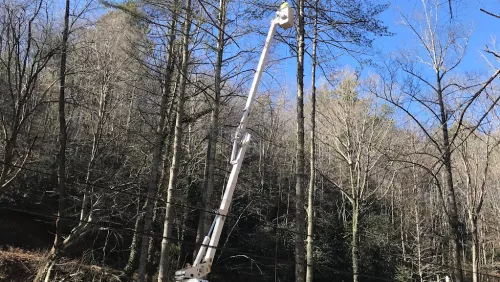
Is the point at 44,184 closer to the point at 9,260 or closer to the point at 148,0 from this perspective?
the point at 9,260

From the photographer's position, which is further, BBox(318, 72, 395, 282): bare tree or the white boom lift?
BBox(318, 72, 395, 282): bare tree

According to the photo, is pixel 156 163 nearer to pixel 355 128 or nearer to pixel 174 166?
pixel 174 166

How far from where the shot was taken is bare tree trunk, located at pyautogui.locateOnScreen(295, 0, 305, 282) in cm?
949

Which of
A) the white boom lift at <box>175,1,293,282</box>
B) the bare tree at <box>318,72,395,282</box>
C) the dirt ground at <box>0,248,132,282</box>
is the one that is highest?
the bare tree at <box>318,72,395,282</box>

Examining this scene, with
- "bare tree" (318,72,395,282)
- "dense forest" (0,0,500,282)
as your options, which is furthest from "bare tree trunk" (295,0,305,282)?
"bare tree" (318,72,395,282)

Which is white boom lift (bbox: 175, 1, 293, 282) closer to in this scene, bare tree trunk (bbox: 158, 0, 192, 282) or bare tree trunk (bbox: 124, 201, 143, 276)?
bare tree trunk (bbox: 158, 0, 192, 282)

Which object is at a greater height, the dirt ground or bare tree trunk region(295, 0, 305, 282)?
bare tree trunk region(295, 0, 305, 282)

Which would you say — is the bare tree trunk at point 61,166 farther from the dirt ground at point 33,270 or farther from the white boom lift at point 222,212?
the white boom lift at point 222,212

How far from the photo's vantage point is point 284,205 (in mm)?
29469

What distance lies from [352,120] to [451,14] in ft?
62.2

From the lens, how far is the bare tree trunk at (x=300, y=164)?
9.49 metres

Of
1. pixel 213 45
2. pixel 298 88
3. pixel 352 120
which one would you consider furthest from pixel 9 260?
pixel 352 120

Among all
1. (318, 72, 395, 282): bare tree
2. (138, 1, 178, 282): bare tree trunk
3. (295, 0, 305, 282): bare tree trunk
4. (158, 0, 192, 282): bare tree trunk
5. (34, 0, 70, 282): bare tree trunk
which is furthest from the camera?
(318, 72, 395, 282): bare tree

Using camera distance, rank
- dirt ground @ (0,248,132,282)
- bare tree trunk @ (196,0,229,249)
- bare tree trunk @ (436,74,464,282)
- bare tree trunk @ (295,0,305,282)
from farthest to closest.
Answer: dirt ground @ (0,248,132,282), bare tree trunk @ (196,0,229,249), bare tree trunk @ (295,0,305,282), bare tree trunk @ (436,74,464,282)
